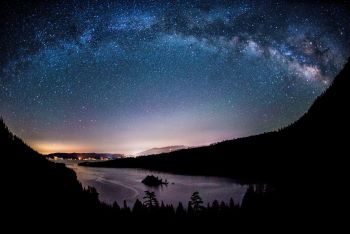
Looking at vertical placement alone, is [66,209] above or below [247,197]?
above

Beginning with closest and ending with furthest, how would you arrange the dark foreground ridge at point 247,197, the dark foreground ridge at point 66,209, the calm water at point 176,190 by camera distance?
the dark foreground ridge at point 66,209 → the dark foreground ridge at point 247,197 → the calm water at point 176,190

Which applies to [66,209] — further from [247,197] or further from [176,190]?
[176,190]

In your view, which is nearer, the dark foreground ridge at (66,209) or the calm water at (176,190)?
the dark foreground ridge at (66,209)

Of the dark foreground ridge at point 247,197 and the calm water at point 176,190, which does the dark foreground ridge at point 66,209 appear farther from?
the calm water at point 176,190

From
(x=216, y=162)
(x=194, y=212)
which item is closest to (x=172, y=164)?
(x=216, y=162)

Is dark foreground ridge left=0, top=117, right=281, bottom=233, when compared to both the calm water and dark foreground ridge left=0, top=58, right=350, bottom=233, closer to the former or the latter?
dark foreground ridge left=0, top=58, right=350, bottom=233

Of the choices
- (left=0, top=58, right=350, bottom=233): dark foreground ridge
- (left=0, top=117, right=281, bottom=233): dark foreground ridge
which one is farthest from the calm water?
(left=0, top=58, right=350, bottom=233): dark foreground ridge

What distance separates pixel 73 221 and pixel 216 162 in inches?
4089

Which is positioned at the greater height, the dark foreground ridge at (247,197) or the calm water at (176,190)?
the dark foreground ridge at (247,197)

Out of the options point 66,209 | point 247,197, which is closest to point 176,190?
point 247,197

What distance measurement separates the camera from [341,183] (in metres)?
8.41

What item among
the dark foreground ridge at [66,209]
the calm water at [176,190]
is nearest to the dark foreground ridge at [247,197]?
the dark foreground ridge at [66,209]

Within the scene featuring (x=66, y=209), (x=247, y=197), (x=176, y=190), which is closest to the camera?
(x=66, y=209)

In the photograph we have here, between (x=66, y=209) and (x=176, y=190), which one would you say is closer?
(x=66, y=209)
